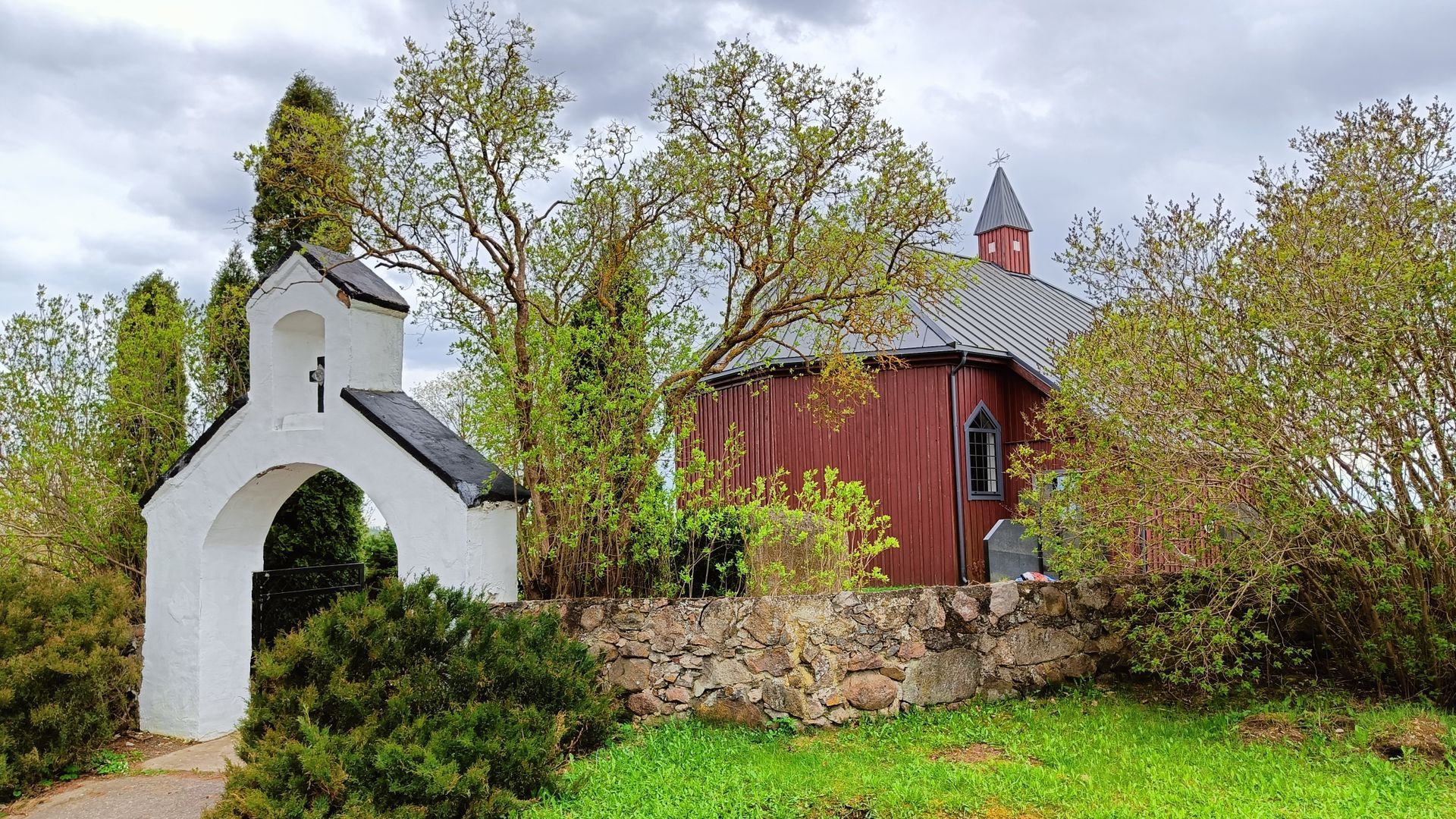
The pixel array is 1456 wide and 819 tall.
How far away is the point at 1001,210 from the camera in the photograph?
2659 cm

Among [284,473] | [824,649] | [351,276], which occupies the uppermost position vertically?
[351,276]

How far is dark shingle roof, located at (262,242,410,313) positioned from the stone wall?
9.95ft

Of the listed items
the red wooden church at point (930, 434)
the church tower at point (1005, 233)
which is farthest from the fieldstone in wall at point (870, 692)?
the church tower at point (1005, 233)

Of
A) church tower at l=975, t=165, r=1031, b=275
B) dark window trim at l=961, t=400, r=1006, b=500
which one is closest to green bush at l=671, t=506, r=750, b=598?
dark window trim at l=961, t=400, r=1006, b=500

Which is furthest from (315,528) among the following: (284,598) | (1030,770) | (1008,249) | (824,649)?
(1008,249)

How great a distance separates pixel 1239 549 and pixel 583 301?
5875 mm

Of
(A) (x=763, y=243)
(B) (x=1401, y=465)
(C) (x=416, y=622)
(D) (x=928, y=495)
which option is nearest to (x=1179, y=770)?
(B) (x=1401, y=465)

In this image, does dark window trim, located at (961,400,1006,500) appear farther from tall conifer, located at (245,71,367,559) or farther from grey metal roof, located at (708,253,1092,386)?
tall conifer, located at (245,71,367,559)

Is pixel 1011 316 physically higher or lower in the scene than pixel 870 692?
higher

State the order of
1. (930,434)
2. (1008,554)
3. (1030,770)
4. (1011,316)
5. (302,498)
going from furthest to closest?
(1011,316)
(930,434)
(1008,554)
(302,498)
(1030,770)

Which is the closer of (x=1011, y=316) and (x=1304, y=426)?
(x=1304, y=426)

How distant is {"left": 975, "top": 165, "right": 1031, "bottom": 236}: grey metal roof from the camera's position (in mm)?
26438

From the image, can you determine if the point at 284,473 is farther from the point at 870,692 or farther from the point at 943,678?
the point at 943,678

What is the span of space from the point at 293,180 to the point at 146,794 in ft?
18.6
